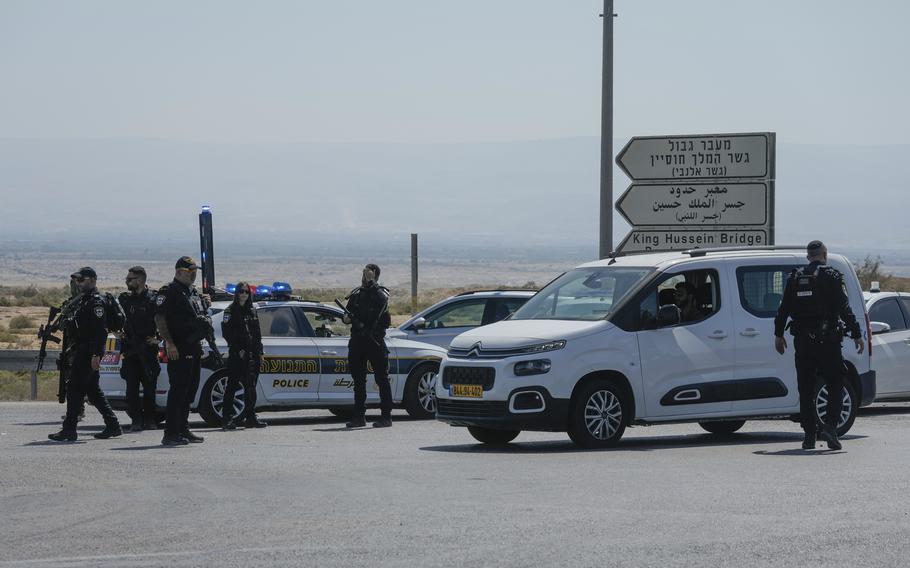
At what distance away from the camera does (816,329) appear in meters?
13.4

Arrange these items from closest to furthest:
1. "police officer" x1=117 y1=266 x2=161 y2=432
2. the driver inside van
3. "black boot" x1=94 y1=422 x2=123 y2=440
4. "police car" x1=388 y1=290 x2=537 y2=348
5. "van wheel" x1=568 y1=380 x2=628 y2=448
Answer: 1. "van wheel" x1=568 y1=380 x2=628 y2=448
2. the driver inside van
3. "black boot" x1=94 y1=422 x2=123 y2=440
4. "police officer" x1=117 y1=266 x2=161 y2=432
5. "police car" x1=388 y1=290 x2=537 y2=348

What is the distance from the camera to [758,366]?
1447 cm

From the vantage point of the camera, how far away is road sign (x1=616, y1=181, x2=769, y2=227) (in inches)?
862

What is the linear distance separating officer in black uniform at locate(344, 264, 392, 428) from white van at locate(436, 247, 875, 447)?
243 centimetres

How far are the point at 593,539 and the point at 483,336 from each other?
5.55 metres

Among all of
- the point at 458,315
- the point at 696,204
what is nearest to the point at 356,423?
the point at 458,315

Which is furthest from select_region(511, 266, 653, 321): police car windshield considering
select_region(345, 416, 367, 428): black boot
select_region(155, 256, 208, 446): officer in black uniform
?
select_region(155, 256, 208, 446): officer in black uniform

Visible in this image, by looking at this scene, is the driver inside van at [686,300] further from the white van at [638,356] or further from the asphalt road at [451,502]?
the asphalt road at [451,502]

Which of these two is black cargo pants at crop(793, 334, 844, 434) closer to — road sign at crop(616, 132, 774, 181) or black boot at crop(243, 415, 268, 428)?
black boot at crop(243, 415, 268, 428)

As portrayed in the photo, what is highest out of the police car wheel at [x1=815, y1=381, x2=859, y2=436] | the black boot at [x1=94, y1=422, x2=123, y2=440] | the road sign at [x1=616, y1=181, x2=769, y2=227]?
the road sign at [x1=616, y1=181, x2=769, y2=227]

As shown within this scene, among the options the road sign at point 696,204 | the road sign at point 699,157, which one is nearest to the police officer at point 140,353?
the road sign at point 696,204

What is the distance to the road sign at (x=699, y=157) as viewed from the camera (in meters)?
21.9

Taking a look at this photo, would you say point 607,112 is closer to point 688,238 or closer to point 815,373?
point 688,238

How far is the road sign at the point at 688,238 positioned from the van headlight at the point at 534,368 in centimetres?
869
